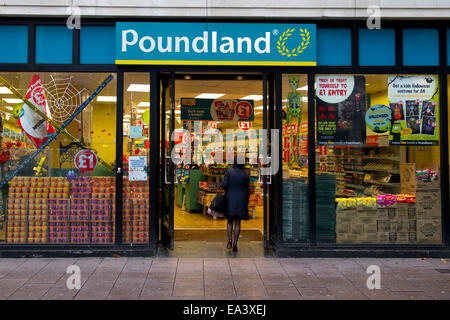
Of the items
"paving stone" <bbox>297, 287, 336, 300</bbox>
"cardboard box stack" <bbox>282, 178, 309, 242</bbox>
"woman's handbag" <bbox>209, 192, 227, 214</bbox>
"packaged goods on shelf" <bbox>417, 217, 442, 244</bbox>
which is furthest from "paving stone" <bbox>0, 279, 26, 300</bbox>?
"packaged goods on shelf" <bbox>417, 217, 442, 244</bbox>

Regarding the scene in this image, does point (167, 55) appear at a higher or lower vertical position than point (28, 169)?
higher

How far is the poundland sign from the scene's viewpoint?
6.99 meters

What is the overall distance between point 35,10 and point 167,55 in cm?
229

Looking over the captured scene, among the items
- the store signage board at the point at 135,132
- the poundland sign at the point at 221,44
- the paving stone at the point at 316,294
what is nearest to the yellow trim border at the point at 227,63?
the poundland sign at the point at 221,44

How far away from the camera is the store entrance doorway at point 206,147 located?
24.7 ft

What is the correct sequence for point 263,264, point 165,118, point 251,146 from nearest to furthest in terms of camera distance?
1. point 263,264
2. point 165,118
3. point 251,146

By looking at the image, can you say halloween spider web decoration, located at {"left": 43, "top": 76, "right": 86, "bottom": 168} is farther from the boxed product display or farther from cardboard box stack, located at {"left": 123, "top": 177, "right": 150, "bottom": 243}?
cardboard box stack, located at {"left": 123, "top": 177, "right": 150, "bottom": 243}

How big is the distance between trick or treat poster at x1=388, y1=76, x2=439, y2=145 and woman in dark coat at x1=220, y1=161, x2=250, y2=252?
2.69m

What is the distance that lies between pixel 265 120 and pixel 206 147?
6.67 meters

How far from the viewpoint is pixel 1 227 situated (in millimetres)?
7066

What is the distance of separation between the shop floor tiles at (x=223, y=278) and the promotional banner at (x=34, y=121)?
6.74ft

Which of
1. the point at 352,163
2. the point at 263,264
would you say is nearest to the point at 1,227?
the point at 263,264
